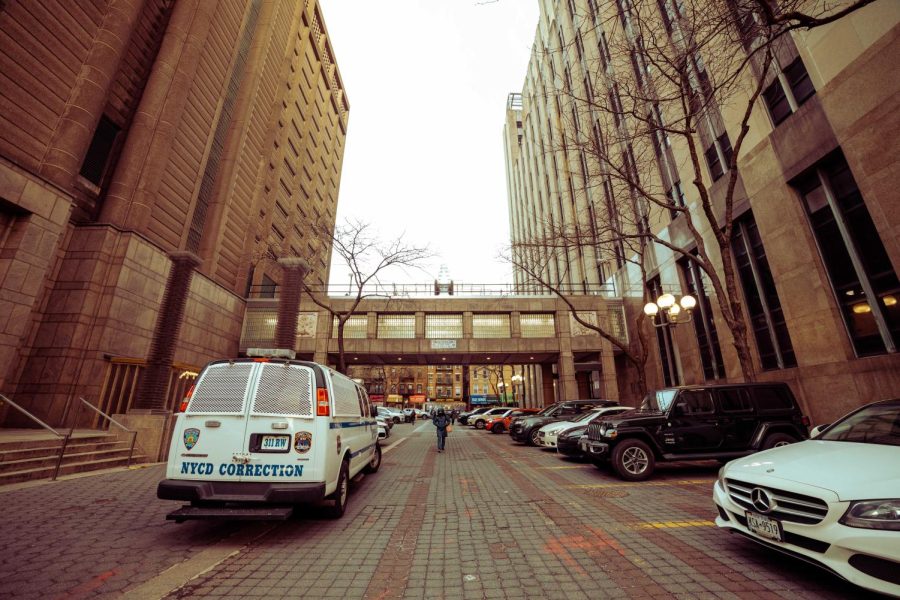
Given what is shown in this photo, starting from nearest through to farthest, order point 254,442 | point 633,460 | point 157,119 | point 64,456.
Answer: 1. point 254,442
2. point 633,460
3. point 64,456
4. point 157,119

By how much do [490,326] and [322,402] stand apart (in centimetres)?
2389

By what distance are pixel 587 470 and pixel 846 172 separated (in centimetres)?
1274

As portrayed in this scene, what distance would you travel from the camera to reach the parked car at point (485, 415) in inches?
955

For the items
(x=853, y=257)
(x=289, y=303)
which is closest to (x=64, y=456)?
(x=289, y=303)

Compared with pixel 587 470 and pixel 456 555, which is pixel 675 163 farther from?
pixel 456 555

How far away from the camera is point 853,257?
11.6m

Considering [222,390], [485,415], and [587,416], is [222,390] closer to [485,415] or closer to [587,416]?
[587,416]

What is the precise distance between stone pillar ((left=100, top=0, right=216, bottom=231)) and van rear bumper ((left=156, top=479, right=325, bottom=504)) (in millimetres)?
16168

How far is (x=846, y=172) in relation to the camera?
1177 centimetres

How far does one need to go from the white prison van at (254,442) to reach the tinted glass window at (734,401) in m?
8.25

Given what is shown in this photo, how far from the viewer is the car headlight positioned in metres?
2.63

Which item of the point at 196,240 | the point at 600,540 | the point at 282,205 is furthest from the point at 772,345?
the point at 282,205

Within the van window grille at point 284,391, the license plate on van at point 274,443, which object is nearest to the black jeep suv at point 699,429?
the van window grille at point 284,391

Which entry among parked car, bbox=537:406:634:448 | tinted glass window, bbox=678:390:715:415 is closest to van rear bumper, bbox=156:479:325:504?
tinted glass window, bbox=678:390:715:415
